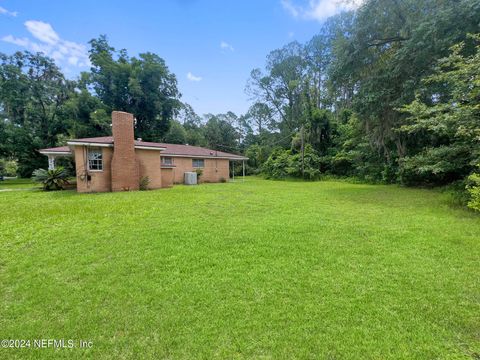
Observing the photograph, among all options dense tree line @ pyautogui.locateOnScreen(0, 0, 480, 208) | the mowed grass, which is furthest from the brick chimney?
dense tree line @ pyautogui.locateOnScreen(0, 0, 480, 208)

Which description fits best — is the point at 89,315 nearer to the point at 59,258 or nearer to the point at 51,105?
→ the point at 59,258

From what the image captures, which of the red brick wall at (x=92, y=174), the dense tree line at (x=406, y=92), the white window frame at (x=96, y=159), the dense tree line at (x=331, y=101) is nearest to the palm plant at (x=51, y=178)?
the red brick wall at (x=92, y=174)

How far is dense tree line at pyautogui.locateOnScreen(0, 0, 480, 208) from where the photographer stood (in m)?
A: 9.49

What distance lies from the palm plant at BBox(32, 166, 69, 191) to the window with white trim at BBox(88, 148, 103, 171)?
2.71 m

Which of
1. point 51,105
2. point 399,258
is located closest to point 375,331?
point 399,258

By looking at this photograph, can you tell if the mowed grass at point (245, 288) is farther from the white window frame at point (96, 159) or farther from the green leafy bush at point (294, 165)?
the green leafy bush at point (294, 165)

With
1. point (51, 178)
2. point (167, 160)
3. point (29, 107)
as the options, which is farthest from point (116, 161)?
point (29, 107)

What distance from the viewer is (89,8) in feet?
33.0

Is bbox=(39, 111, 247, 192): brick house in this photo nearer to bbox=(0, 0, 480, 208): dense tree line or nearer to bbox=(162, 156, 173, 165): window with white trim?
bbox=(162, 156, 173, 165): window with white trim

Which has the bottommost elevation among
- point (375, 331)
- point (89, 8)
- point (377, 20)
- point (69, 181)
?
point (375, 331)

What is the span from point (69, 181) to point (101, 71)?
1944cm

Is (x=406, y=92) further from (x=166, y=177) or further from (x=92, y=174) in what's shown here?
(x=92, y=174)

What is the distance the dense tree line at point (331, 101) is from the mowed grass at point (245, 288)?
2.10 m

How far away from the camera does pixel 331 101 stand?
2859 cm
